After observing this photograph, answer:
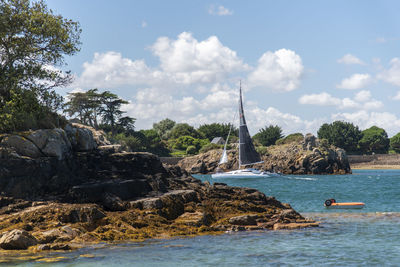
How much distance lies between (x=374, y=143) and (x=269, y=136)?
39521mm

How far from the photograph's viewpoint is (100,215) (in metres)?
21.4

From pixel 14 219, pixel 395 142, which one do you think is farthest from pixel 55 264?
pixel 395 142

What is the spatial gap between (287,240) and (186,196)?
21.8ft

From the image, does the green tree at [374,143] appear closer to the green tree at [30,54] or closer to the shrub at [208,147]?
the shrub at [208,147]

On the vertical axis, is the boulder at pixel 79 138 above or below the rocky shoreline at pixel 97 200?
above

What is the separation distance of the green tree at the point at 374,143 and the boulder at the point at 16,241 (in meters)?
149

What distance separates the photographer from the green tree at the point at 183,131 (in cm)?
14712

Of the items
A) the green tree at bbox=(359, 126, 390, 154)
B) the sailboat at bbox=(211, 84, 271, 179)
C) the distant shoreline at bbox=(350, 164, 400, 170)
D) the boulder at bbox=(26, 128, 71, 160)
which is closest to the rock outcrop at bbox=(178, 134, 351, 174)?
the sailboat at bbox=(211, 84, 271, 179)

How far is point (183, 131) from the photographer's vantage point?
481 feet

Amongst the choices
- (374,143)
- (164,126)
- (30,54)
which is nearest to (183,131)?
(164,126)

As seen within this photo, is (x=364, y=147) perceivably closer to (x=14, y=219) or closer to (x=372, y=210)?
(x=372, y=210)

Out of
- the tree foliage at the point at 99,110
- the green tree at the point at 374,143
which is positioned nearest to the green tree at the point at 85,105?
the tree foliage at the point at 99,110

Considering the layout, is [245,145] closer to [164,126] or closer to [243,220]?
[243,220]

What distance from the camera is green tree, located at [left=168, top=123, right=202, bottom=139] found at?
147m
